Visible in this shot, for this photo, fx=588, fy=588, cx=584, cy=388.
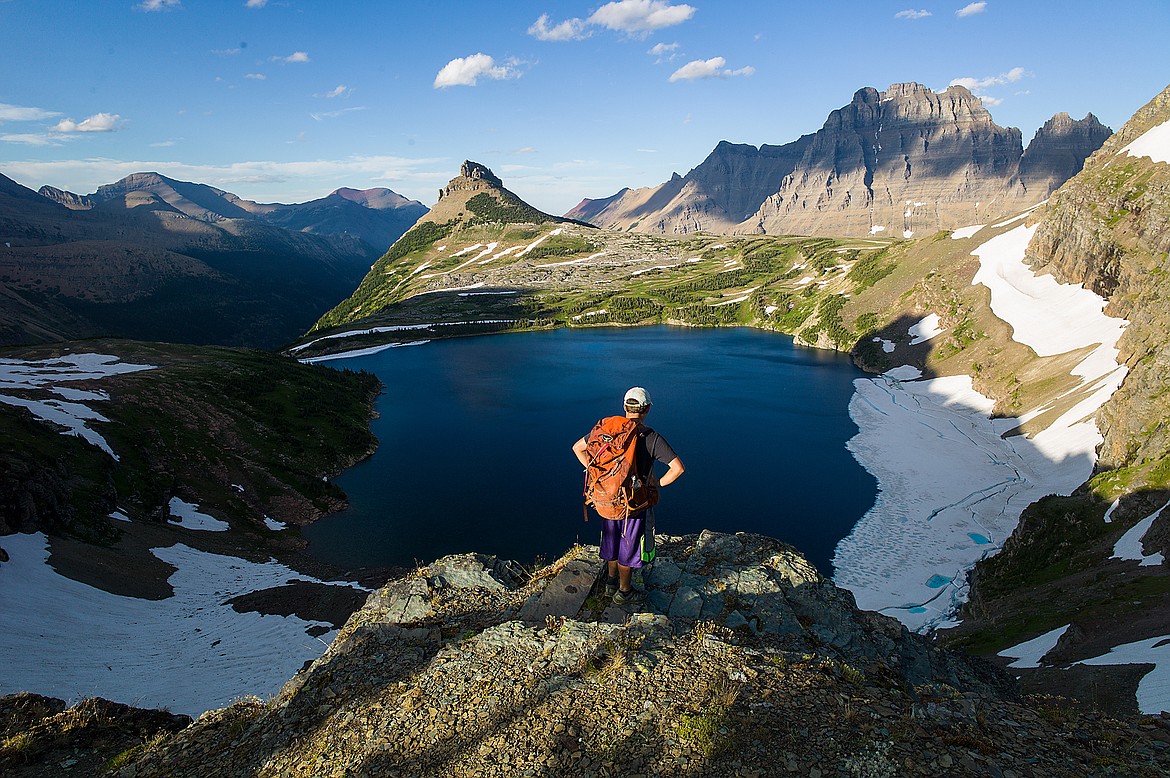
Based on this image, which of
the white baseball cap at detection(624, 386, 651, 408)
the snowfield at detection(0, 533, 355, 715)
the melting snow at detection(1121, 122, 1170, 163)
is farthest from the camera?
the melting snow at detection(1121, 122, 1170, 163)

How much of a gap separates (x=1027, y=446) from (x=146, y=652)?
63.7 meters

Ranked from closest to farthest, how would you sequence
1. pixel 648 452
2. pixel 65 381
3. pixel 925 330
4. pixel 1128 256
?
pixel 648 452, pixel 65 381, pixel 1128 256, pixel 925 330

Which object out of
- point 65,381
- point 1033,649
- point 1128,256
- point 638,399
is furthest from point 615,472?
point 1128,256

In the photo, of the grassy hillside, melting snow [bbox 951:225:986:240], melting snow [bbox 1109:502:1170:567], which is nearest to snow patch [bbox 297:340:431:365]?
the grassy hillside

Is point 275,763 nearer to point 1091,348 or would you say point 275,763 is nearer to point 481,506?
point 481,506

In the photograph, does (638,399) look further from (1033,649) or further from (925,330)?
(925,330)

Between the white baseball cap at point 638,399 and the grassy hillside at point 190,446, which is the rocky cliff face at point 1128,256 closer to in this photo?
the white baseball cap at point 638,399

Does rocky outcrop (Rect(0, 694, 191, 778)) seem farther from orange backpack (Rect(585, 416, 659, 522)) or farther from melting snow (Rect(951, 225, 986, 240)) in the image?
melting snow (Rect(951, 225, 986, 240))

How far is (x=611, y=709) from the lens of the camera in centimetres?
759

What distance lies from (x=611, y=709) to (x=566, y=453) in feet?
168

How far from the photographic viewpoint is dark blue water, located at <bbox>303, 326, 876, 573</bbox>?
42000 millimetres

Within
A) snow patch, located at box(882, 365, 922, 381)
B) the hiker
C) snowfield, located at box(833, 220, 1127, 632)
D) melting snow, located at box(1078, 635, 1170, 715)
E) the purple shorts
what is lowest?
snowfield, located at box(833, 220, 1127, 632)

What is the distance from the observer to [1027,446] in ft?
171

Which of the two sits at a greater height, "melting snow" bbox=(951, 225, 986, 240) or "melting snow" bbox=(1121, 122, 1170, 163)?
"melting snow" bbox=(1121, 122, 1170, 163)
